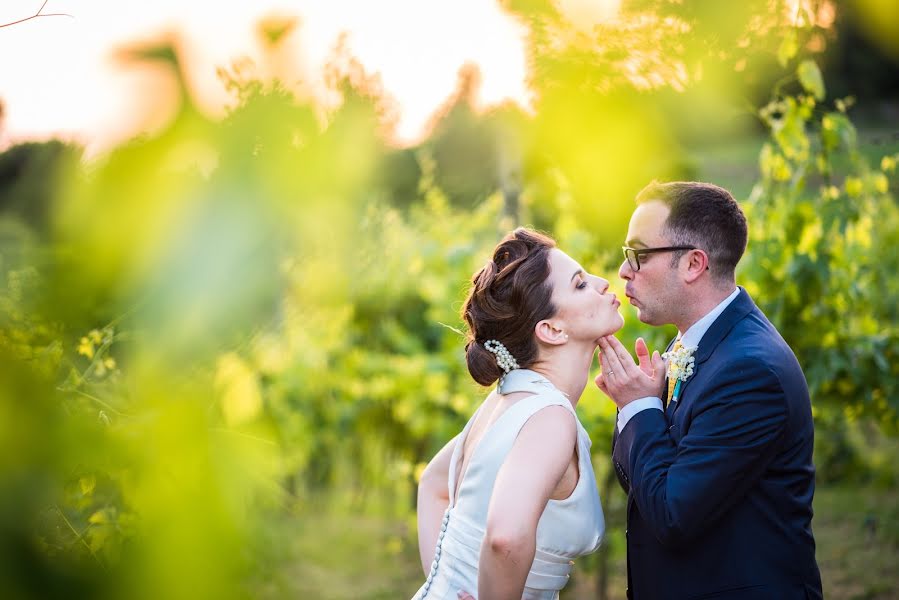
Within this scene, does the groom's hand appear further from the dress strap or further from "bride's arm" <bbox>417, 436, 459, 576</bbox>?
"bride's arm" <bbox>417, 436, 459, 576</bbox>

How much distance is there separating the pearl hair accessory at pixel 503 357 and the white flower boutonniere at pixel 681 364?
44 centimetres

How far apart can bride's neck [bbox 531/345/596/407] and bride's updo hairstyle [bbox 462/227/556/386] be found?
0.04m

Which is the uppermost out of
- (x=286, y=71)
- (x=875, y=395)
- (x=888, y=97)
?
(x=286, y=71)

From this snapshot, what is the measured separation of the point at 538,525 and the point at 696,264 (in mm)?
865

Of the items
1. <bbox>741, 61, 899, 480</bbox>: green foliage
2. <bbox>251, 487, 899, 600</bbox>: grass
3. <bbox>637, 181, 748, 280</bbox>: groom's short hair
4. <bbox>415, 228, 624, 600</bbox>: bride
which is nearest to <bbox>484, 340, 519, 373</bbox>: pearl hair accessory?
<bbox>415, 228, 624, 600</bbox>: bride

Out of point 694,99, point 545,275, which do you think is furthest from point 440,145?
point 545,275

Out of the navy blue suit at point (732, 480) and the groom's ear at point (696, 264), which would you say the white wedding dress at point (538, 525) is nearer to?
the navy blue suit at point (732, 480)

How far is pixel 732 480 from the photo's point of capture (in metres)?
2.11

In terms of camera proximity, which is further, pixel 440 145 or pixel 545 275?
pixel 440 145

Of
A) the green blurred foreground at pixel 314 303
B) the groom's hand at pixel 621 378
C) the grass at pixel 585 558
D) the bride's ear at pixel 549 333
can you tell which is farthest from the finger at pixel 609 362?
the grass at pixel 585 558

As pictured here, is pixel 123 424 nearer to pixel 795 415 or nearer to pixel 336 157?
pixel 336 157

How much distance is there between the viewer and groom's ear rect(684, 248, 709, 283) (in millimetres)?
2475

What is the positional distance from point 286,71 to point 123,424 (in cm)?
48

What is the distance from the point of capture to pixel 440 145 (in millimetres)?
7555
